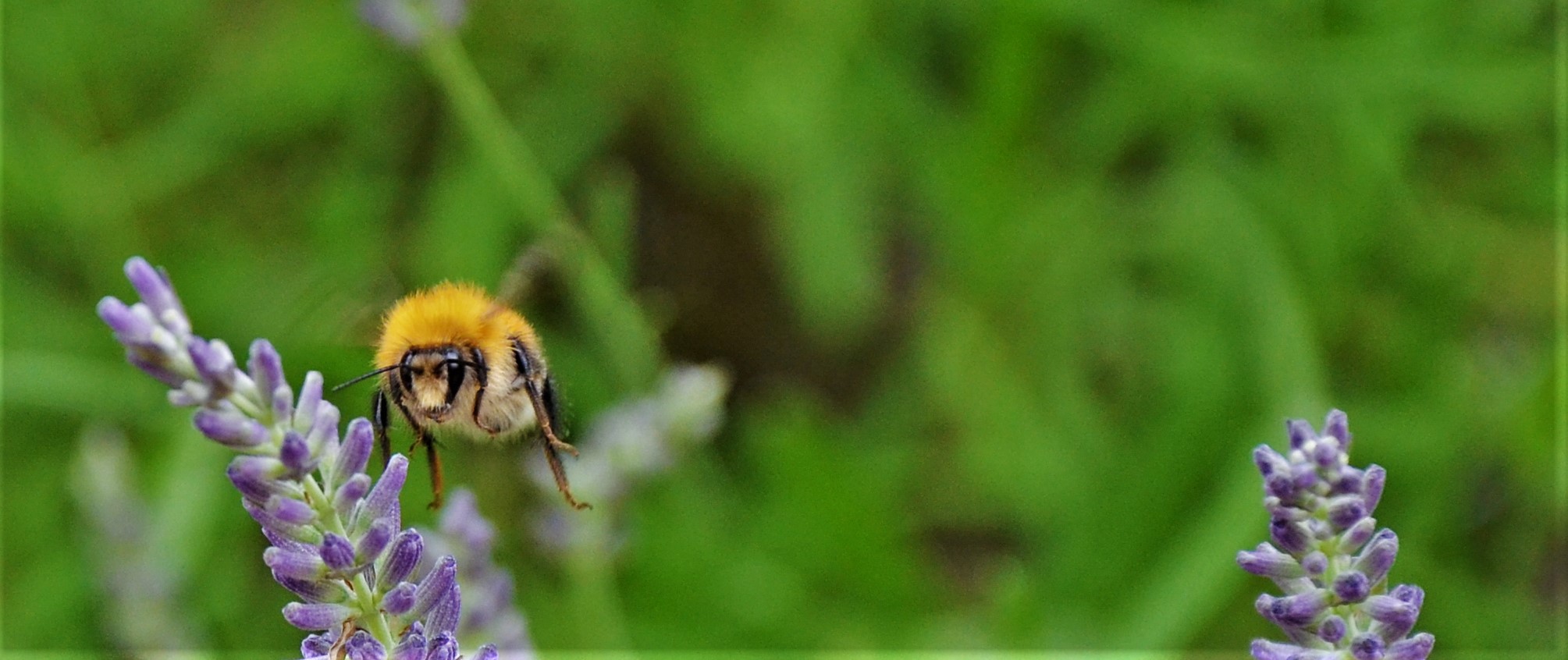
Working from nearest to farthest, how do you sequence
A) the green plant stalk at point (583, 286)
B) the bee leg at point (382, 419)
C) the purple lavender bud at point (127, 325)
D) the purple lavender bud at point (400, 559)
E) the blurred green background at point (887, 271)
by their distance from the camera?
the purple lavender bud at point (127, 325) < the purple lavender bud at point (400, 559) < the bee leg at point (382, 419) < the green plant stalk at point (583, 286) < the blurred green background at point (887, 271)

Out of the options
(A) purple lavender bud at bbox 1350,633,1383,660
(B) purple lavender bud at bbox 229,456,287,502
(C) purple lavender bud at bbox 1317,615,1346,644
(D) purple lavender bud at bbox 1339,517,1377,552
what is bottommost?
(A) purple lavender bud at bbox 1350,633,1383,660

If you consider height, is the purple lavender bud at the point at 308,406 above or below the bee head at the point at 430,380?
below

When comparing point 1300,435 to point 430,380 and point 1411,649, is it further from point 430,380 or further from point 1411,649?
point 430,380

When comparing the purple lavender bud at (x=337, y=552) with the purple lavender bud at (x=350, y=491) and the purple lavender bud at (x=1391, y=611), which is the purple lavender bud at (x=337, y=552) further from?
A: the purple lavender bud at (x=1391, y=611)

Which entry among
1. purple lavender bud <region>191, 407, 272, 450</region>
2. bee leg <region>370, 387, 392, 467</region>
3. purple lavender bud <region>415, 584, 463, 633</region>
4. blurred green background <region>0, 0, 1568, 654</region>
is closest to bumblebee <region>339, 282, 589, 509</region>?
bee leg <region>370, 387, 392, 467</region>

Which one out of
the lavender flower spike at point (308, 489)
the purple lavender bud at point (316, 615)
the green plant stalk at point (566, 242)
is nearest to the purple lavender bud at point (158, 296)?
the lavender flower spike at point (308, 489)

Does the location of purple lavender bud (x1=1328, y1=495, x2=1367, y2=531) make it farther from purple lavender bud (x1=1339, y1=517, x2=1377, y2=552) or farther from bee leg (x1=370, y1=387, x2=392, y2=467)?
bee leg (x1=370, y1=387, x2=392, y2=467)

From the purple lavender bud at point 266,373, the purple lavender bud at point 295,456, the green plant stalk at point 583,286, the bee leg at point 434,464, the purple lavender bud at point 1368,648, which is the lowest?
the purple lavender bud at point 1368,648
